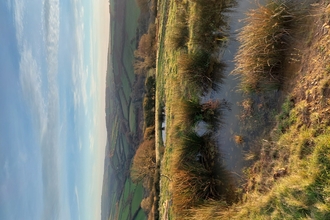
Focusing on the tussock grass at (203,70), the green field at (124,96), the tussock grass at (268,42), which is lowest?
the green field at (124,96)

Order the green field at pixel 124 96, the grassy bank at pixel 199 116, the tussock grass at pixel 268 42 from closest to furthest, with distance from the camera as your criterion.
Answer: the tussock grass at pixel 268 42
the grassy bank at pixel 199 116
the green field at pixel 124 96

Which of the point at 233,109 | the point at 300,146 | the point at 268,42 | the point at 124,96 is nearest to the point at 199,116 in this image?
the point at 233,109

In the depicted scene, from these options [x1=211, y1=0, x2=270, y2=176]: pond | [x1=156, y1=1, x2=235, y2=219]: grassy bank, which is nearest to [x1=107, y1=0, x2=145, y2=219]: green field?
[x1=156, y1=1, x2=235, y2=219]: grassy bank

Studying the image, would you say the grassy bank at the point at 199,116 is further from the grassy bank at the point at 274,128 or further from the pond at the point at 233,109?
the pond at the point at 233,109

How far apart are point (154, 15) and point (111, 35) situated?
2203 cm

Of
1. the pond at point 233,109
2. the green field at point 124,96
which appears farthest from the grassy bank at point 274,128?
the green field at point 124,96

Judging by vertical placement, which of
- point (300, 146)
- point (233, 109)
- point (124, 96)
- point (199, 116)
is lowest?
point (124, 96)

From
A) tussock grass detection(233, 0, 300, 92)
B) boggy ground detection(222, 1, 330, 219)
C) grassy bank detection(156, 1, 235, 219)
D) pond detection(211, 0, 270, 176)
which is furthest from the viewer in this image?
grassy bank detection(156, 1, 235, 219)

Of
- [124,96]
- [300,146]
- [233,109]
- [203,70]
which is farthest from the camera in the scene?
[124,96]

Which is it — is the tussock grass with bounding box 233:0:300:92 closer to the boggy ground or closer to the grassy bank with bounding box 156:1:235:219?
the boggy ground

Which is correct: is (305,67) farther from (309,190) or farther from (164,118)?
(164,118)

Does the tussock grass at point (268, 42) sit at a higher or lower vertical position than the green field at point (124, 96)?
higher

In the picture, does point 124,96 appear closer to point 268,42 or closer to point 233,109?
point 233,109

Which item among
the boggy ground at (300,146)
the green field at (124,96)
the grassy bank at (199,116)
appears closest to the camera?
the boggy ground at (300,146)
